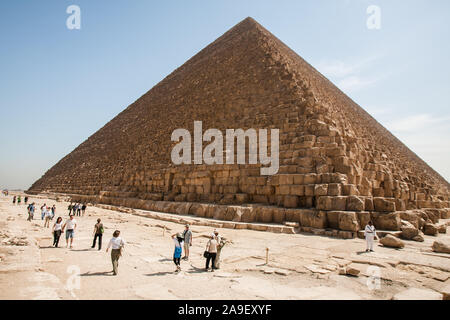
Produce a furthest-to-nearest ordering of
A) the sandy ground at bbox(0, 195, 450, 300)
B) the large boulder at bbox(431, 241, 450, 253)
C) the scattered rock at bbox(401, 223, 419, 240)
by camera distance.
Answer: the scattered rock at bbox(401, 223, 419, 240) → the large boulder at bbox(431, 241, 450, 253) → the sandy ground at bbox(0, 195, 450, 300)

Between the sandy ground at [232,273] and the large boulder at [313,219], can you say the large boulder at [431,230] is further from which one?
the large boulder at [313,219]

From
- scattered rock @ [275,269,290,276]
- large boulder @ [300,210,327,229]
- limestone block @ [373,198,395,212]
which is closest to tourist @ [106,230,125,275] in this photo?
scattered rock @ [275,269,290,276]

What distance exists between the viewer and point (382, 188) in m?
12.1

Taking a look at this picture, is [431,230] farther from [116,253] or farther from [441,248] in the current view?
[116,253]

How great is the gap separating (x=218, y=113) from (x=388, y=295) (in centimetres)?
1539

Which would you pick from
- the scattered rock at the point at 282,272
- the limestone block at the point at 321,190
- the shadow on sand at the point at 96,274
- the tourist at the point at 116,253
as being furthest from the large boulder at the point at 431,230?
the shadow on sand at the point at 96,274

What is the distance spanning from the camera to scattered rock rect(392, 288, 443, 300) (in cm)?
379

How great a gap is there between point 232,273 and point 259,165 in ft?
24.8

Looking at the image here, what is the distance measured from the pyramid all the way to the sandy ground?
254cm

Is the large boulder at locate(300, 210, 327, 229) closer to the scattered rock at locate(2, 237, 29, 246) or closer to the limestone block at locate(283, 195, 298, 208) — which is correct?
the limestone block at locate(283, 195, 298, 208)

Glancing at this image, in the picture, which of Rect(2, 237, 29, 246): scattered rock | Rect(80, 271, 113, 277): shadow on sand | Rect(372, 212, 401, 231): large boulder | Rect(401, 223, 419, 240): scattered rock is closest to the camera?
Rect(80, 271, 113, 277): shadow on sand

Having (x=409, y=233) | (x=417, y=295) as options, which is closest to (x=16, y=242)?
(x=417, y=295)
